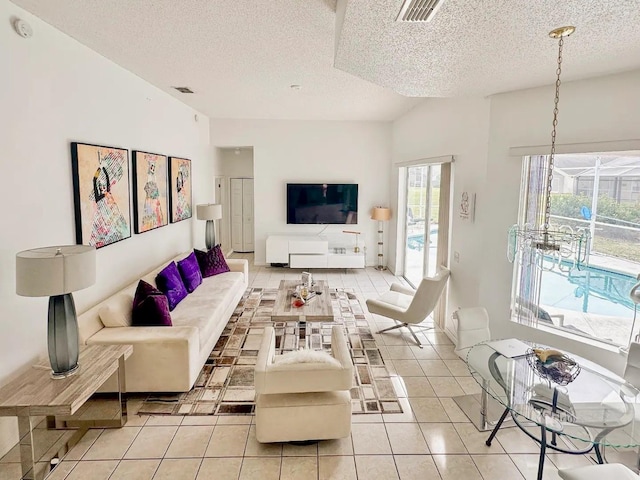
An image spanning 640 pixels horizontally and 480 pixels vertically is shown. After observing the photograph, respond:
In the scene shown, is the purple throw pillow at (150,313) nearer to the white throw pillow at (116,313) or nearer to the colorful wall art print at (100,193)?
the white throw pillow at (116,313)

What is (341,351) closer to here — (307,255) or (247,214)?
(307,255)

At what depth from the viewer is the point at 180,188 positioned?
20.5ft

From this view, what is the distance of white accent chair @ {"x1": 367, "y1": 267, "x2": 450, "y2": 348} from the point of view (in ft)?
15.5

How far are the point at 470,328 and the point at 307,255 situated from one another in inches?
191

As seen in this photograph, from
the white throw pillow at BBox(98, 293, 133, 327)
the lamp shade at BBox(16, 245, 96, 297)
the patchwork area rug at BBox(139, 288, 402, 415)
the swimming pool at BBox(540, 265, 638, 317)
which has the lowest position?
the patchwork area rug at BBox(139, 288, 402, 415)

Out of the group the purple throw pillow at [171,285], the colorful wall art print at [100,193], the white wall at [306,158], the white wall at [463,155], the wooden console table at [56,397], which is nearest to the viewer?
the wooden console table at [56,397]

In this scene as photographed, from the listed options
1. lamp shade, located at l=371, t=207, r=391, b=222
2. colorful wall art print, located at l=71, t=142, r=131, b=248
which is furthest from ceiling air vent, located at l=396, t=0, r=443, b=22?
lamp shade, located at l=371, t=207, r=391, b=222

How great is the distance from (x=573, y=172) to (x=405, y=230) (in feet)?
14.0

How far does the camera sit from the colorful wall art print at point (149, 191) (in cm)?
476

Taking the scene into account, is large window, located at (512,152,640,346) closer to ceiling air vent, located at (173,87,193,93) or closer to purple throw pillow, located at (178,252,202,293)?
purple throw pillow, located at (178,252,202,293)

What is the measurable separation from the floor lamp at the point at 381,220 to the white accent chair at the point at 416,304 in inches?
116

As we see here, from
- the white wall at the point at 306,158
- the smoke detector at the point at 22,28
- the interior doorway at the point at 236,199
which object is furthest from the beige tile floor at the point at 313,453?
the interior doorway at the point at 236,199

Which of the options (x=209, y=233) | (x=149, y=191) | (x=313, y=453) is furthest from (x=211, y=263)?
(x=313, y=453)

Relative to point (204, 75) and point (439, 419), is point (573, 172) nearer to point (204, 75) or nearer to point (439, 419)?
point (439, 419)
